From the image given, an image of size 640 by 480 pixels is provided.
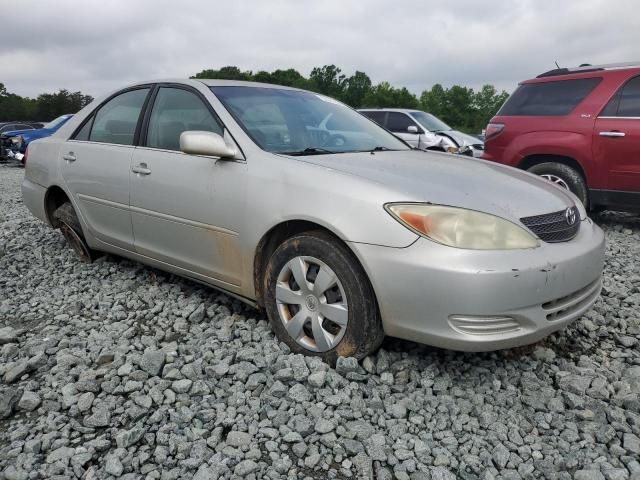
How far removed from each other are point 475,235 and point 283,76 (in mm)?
84374

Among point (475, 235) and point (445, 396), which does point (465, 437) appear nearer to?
point (445, 396)

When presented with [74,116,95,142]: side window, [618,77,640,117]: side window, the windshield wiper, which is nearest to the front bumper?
the windshield wiper

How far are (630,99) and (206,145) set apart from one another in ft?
15.6

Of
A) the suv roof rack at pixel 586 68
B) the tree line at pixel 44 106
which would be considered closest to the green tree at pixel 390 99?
the tree line at pixel 44 106

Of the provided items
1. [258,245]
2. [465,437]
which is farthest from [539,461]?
[258,245]

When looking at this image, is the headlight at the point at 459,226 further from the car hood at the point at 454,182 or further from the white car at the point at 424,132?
the white car at the point at 424,132

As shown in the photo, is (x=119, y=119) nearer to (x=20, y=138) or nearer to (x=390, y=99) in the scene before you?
(x=20, y=138)

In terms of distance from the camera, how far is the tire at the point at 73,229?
4.37m

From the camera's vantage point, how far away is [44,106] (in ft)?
201

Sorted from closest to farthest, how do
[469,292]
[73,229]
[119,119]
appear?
[469,292], [119,119], [73,229]

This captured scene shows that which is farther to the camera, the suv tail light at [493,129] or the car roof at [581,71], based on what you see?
the suv tail light at [493,129]

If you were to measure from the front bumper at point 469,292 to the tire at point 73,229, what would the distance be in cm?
284

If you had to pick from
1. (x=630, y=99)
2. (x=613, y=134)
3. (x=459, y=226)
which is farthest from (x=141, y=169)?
(x=630, y=99)

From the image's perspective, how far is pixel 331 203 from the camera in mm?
2580
